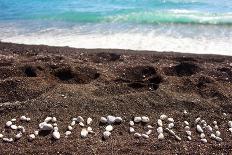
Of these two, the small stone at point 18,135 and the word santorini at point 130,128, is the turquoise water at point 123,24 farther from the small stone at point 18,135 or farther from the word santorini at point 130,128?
the small stone at point 18,135

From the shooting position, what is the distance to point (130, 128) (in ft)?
21.4

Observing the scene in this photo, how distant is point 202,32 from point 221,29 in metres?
0.77

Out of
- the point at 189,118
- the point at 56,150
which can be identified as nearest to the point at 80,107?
the point at 56,150

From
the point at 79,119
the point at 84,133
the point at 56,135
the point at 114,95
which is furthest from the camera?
the point at 114,95

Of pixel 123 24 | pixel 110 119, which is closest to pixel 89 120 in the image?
pixel 110 119

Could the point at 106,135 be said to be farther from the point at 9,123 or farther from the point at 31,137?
the point at 9,123

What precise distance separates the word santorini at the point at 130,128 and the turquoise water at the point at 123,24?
4.69m

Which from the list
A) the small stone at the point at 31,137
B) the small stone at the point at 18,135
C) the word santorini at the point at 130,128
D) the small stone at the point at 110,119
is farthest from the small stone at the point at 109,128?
the small stone at the point at 18,135

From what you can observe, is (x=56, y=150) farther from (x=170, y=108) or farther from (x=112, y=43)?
(x=112, y=43)

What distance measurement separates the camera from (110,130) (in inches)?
254

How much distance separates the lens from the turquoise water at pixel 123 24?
39.5 ft

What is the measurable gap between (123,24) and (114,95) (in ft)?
24.6

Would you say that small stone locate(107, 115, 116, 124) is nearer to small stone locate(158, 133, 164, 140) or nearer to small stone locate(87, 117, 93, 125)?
small stone locate(87, 117, 93, 125)

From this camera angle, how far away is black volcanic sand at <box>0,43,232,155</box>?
6117 mm
